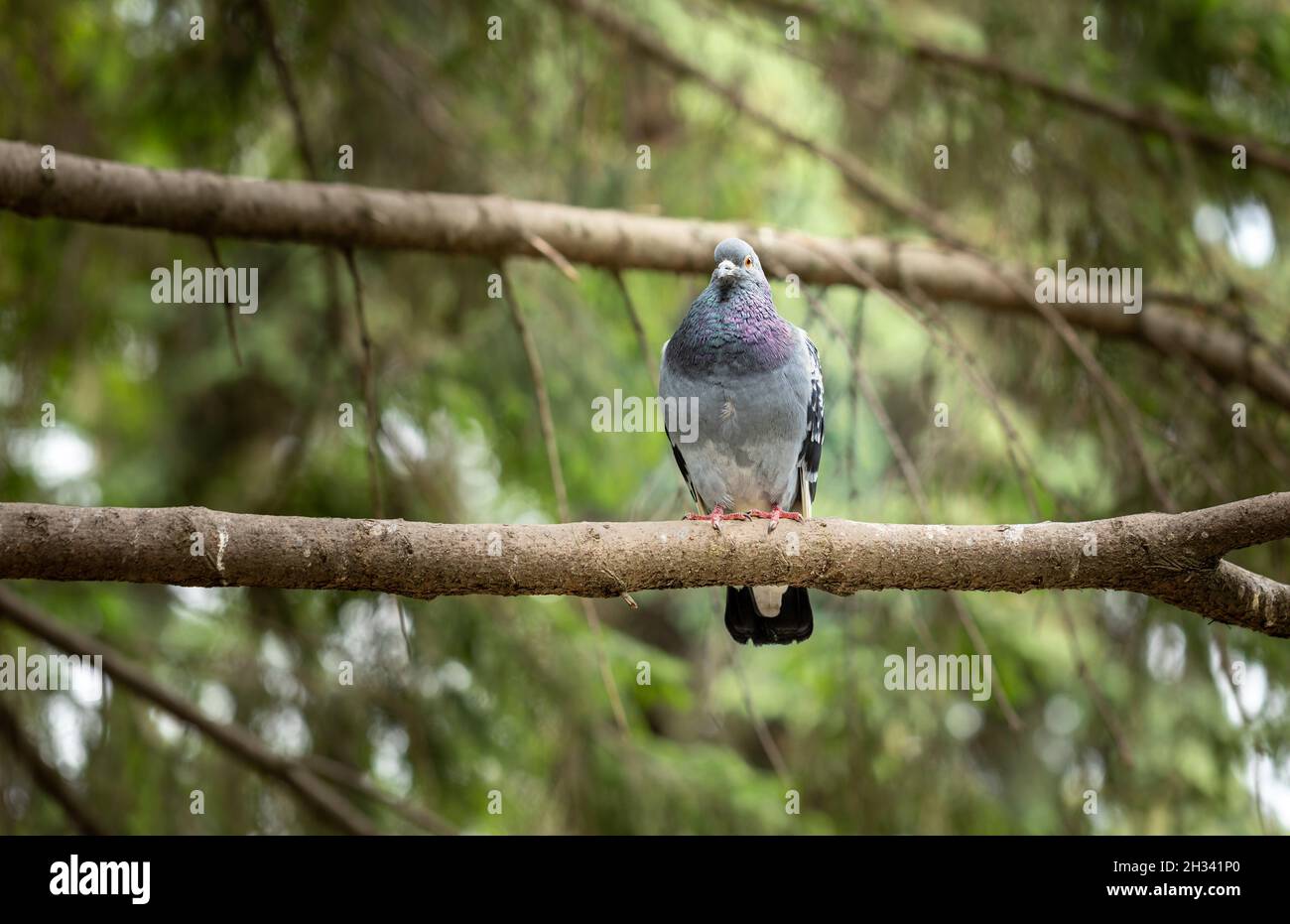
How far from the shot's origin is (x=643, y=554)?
3096 millimetres

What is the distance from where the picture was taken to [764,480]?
4410 millimetres

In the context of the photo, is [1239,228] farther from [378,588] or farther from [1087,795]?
[378,588]

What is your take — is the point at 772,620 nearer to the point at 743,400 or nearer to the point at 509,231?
the point at 743,400

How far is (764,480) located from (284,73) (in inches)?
107
